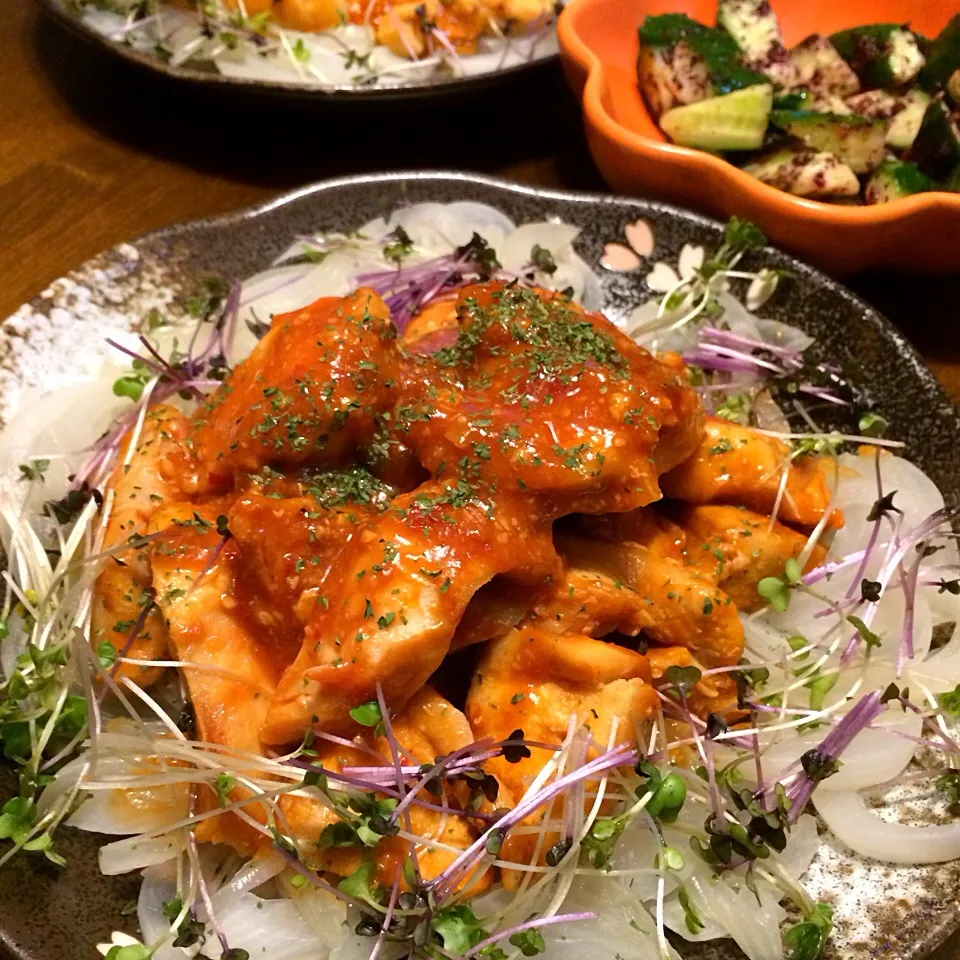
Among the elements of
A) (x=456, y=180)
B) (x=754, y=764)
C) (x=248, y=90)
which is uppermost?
(x=248, y=90)

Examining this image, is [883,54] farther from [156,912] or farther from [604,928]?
[156,912]

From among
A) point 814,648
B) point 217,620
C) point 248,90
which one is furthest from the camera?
point 248,90

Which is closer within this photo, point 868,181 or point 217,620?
point 217,620

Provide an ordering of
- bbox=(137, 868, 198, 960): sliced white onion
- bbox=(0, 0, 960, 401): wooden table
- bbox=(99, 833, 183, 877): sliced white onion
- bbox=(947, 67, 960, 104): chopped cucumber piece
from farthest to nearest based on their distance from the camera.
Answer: bbox=(947, 67, 960, 104): chopped cucumber piece → bbox=(0, 0, 960, 401): wooden table → bbox=(99, 833, 183, 877): sliced white onion → bbox=(137, 868, 198, 960): sliced white onion

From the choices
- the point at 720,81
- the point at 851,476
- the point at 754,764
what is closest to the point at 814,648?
the point at 754,764

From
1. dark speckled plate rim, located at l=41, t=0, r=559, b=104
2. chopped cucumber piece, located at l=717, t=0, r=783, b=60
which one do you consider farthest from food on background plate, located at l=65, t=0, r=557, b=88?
chopped cucumber piece, located at l=717, t=0, r=783, b=60

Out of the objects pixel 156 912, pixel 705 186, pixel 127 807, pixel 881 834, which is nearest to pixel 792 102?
pixel 705 186

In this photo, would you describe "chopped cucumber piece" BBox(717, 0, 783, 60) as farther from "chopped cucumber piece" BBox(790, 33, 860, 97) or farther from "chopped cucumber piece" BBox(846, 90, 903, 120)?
"chopped cucumber piece" BBox(846, 90, 903, 120)

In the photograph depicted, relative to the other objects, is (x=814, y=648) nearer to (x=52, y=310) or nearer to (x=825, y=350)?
(x=825, y=350)
